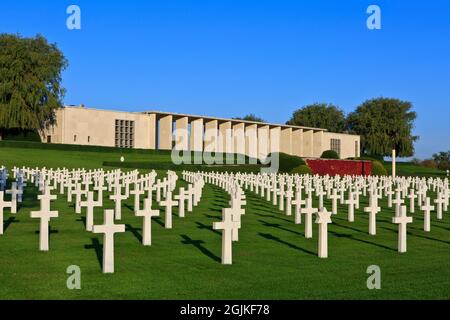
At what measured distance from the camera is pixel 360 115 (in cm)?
9631

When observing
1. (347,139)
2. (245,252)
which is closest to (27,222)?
(245,252)

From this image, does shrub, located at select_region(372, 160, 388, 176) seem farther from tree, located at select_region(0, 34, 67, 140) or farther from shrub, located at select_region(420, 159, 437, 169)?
shrub, located at select_region(420, 159, 437, 169)

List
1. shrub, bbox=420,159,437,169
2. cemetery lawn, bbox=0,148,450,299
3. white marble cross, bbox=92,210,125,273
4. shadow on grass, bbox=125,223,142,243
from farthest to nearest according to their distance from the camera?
shrub, bbox=420,159,437,169 → shadow on grass, bbox=125,223,142,243 → white marble cross, bbox=92,210,125,273 → cemetery lawn, bbox=0,148,450,299

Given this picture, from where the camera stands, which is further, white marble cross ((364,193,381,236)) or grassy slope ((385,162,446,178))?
grassy slope ((385,162,446,178))

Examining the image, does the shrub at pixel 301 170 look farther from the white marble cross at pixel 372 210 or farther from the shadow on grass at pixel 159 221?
the white marble cross at pixel 372 210

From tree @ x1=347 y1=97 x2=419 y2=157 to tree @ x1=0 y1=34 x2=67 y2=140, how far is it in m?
55.4

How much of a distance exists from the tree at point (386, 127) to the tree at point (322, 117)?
8.88 meters

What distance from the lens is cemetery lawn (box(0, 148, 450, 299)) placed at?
644cm

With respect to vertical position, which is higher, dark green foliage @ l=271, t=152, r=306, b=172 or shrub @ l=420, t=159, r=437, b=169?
shrub @ l=420, t=159, r=437, b=169

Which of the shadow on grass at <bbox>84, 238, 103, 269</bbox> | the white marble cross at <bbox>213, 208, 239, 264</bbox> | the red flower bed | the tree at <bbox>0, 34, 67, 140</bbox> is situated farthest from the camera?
the tree at <bbox>0, 34, 67, 140</bbox>

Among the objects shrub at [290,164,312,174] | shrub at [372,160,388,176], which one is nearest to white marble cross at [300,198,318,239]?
shrub at [290,164,312,174]

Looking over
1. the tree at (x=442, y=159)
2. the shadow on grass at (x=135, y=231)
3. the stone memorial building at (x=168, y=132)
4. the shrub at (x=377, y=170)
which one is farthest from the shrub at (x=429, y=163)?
the shadow on grass at (x=135, y=231)

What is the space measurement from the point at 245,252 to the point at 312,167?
113 feet
